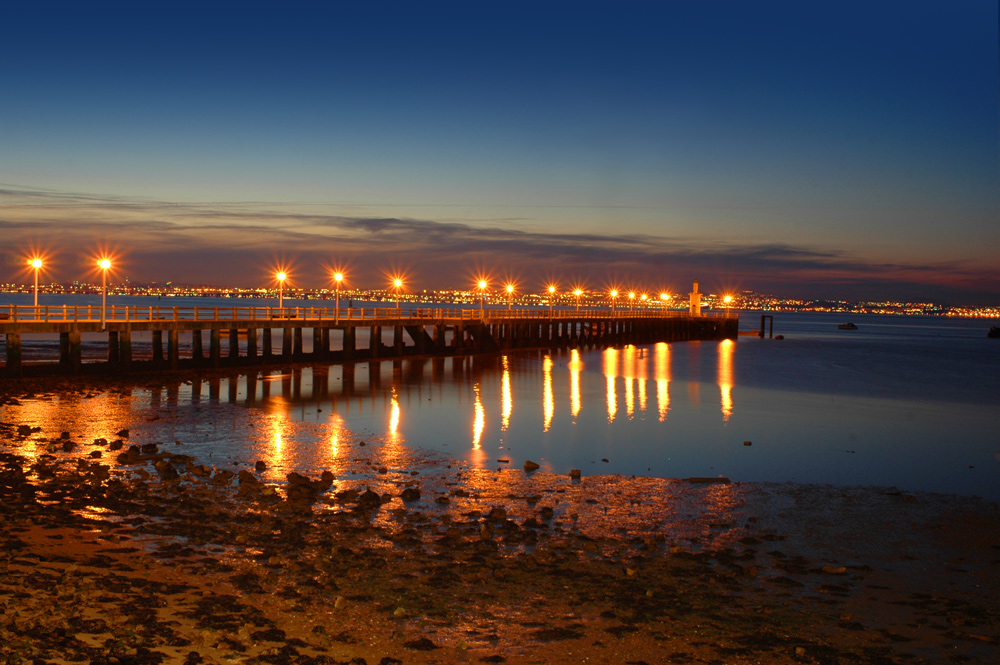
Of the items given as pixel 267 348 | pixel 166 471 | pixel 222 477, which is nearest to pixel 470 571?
pixel 222 477

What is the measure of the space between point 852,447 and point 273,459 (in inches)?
593

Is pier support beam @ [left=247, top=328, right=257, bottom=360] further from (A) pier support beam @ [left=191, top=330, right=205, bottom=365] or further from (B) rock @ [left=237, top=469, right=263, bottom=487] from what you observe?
(B) rock @ [left=237, top=469, right=263, bottom=487]

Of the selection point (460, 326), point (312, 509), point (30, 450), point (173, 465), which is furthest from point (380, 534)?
point (460, 326)

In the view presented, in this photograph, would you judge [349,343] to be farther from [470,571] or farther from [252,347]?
[470,571]

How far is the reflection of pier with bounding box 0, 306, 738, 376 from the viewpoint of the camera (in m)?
32.7

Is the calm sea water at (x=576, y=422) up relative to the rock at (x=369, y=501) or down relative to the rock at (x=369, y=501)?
down

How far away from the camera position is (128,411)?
928 inches

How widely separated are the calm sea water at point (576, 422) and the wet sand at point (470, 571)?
9.28ft

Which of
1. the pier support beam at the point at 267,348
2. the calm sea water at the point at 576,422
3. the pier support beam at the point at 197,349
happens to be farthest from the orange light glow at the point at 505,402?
the pier support beam at the point at 197,349

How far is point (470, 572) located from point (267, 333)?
34.4m

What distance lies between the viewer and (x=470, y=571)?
9.81 meters

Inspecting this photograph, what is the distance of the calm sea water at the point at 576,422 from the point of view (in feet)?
60.8

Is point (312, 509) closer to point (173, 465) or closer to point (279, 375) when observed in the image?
point (173, 465)

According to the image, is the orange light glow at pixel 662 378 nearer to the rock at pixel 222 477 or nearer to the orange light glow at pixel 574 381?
the orange light glow at pixel 574 381
